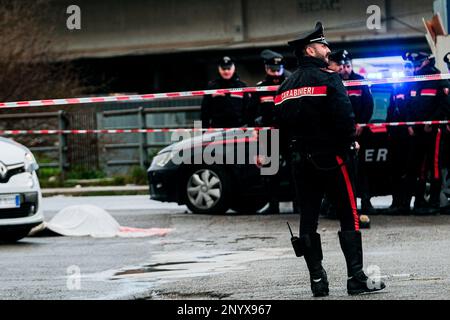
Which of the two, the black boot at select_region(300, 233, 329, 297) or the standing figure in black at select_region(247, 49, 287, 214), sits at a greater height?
the standing figure in black at select_region(247, 49, 287, 214)

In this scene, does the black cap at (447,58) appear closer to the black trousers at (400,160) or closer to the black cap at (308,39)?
the black trousers at (400,160)

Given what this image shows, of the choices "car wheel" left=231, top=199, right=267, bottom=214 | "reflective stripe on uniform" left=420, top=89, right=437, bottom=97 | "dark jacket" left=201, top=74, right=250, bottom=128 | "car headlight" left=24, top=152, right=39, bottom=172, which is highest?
"reflective stripe on uniform" left=420, top=89, right=437, bottom=97

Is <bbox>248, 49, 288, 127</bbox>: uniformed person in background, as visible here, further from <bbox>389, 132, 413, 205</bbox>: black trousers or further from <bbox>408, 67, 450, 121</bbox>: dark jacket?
<bbox>408, 67, 450, 121</bbox>: dark jacket

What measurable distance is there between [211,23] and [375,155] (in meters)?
16.0

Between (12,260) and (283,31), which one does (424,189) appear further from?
(283,31)

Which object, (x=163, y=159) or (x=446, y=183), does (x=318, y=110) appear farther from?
(x=163, y=159)

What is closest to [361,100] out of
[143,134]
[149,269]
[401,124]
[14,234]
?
[401,124]

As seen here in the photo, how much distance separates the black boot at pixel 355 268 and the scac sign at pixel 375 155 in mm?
6029

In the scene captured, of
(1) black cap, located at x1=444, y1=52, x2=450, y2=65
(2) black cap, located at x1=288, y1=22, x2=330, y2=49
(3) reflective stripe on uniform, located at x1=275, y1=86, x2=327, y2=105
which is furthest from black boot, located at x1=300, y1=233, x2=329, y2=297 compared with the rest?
(1) black cap, located at x1=444, y1=52, x2=450, y2=65

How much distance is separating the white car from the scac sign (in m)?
3.92

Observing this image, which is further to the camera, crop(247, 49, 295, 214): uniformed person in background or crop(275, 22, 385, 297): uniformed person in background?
crop(247, 49, 295, 214): uniformed person in background

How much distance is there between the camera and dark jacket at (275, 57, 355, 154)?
345 inches

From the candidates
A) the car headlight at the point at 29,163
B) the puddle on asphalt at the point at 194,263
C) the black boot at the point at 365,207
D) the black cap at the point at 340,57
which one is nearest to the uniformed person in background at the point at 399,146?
the black boot at the point at 365,207

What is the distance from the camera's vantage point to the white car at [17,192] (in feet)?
41.7
